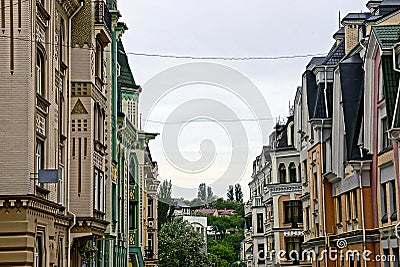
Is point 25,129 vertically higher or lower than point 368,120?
lower

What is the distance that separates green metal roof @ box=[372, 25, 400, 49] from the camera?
32.2 m

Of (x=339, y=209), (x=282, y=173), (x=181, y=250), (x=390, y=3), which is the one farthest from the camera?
(x=181, y=250)

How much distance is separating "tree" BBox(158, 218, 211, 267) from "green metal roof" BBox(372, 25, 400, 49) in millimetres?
47189

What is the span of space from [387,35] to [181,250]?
49226 mm

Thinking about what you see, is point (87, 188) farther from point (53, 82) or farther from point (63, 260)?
point (53, 82)

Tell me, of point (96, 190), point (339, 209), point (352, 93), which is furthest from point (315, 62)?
point (96, 190)

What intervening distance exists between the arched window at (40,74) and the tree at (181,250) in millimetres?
54715

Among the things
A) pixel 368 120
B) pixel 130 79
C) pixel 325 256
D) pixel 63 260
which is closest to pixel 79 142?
pixel 63 260

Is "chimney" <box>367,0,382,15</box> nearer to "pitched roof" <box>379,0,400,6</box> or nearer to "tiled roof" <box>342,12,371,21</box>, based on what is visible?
"tiled roof" <box>342,12,371,21</box>

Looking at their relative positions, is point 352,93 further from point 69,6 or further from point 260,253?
point 260,253

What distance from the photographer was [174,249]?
3118 inches

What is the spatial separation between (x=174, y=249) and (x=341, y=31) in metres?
36.7

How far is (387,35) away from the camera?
3291cm

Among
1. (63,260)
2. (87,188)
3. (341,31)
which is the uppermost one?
(341,31)
